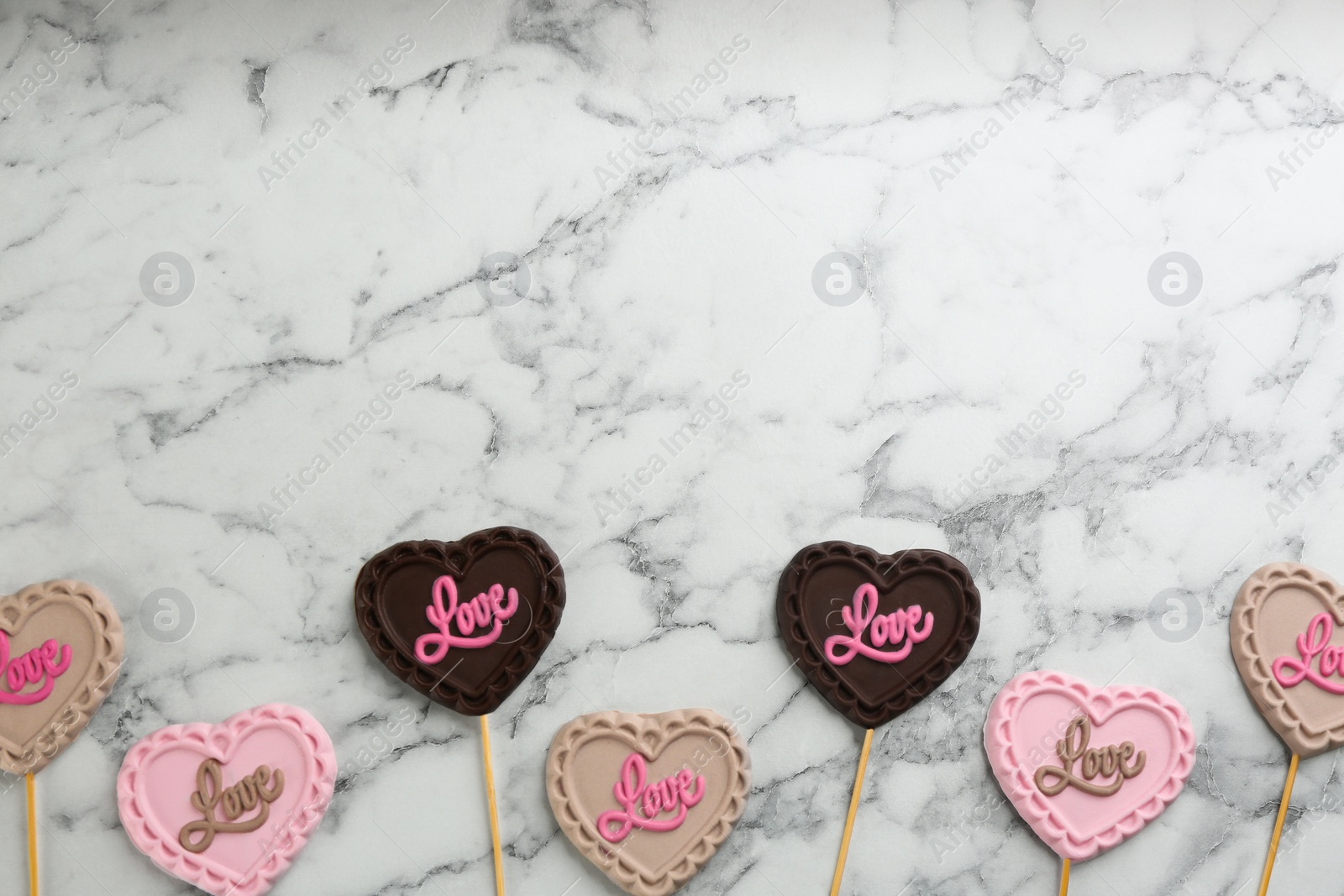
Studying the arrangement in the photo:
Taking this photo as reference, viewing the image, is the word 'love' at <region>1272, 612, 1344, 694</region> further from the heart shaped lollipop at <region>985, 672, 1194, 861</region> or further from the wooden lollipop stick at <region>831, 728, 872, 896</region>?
the wooden lollipop stick at <region>831, 728, 872, 896</region>

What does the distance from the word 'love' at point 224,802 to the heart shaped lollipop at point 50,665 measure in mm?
183

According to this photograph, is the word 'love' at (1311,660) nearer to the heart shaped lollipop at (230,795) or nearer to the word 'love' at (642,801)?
the word 'love' at (642,801)

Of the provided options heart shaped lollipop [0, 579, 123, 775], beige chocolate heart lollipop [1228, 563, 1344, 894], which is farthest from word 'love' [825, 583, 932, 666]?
heart shaped lollipop [0, 579, 123, 775]

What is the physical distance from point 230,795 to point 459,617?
1.25 ft

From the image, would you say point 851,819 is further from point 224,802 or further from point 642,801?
point 224,802

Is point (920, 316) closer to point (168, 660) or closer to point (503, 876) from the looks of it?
point (503, 876)

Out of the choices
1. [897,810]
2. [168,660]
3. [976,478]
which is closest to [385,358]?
[168,660]

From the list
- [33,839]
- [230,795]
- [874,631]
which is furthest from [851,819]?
[33,839]

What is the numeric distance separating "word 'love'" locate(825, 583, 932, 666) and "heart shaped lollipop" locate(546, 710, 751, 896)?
193 millimetres

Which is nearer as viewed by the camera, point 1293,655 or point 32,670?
point 32,670

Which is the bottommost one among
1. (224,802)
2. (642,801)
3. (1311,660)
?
(1311,660)

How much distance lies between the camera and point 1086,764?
4.23 feet

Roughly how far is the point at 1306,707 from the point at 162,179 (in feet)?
5.94

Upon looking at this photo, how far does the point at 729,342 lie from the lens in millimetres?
1309
